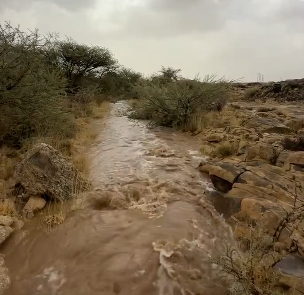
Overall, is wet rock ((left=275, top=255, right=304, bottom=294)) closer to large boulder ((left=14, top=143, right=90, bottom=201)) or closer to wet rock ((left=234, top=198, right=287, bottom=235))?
Answer: wet rock ((left=234, top=198, right=287, bottom=235))

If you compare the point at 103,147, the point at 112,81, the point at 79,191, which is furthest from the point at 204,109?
the point at 112,81

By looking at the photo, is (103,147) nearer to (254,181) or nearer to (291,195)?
(254,181)

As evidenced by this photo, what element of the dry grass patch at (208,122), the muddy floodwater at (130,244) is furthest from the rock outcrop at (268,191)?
the dry grass patch at (208,122)

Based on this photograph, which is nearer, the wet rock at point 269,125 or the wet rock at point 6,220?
the wet rock at point 6,220

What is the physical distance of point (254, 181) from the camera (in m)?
4.59

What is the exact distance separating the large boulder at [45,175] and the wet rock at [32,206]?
0.35 feet

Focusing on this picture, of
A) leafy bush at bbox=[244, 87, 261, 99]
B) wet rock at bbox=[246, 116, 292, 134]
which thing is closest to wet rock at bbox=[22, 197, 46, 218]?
wet rock at bbox=[246, 116, 292, 134]

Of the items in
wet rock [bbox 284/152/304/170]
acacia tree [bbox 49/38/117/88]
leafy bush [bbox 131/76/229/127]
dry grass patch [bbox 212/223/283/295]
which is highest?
acacia tree [bbox 49/38/117/88]

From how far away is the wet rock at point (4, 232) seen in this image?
3445 mm

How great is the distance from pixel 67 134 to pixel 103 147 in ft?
3.53

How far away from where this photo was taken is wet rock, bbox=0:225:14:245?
345 cm

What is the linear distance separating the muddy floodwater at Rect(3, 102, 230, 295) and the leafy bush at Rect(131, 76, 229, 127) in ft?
17.6

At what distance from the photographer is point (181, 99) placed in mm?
10773

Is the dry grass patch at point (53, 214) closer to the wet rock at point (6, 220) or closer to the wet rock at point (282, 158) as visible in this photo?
the wet rock at point (6, 220)
